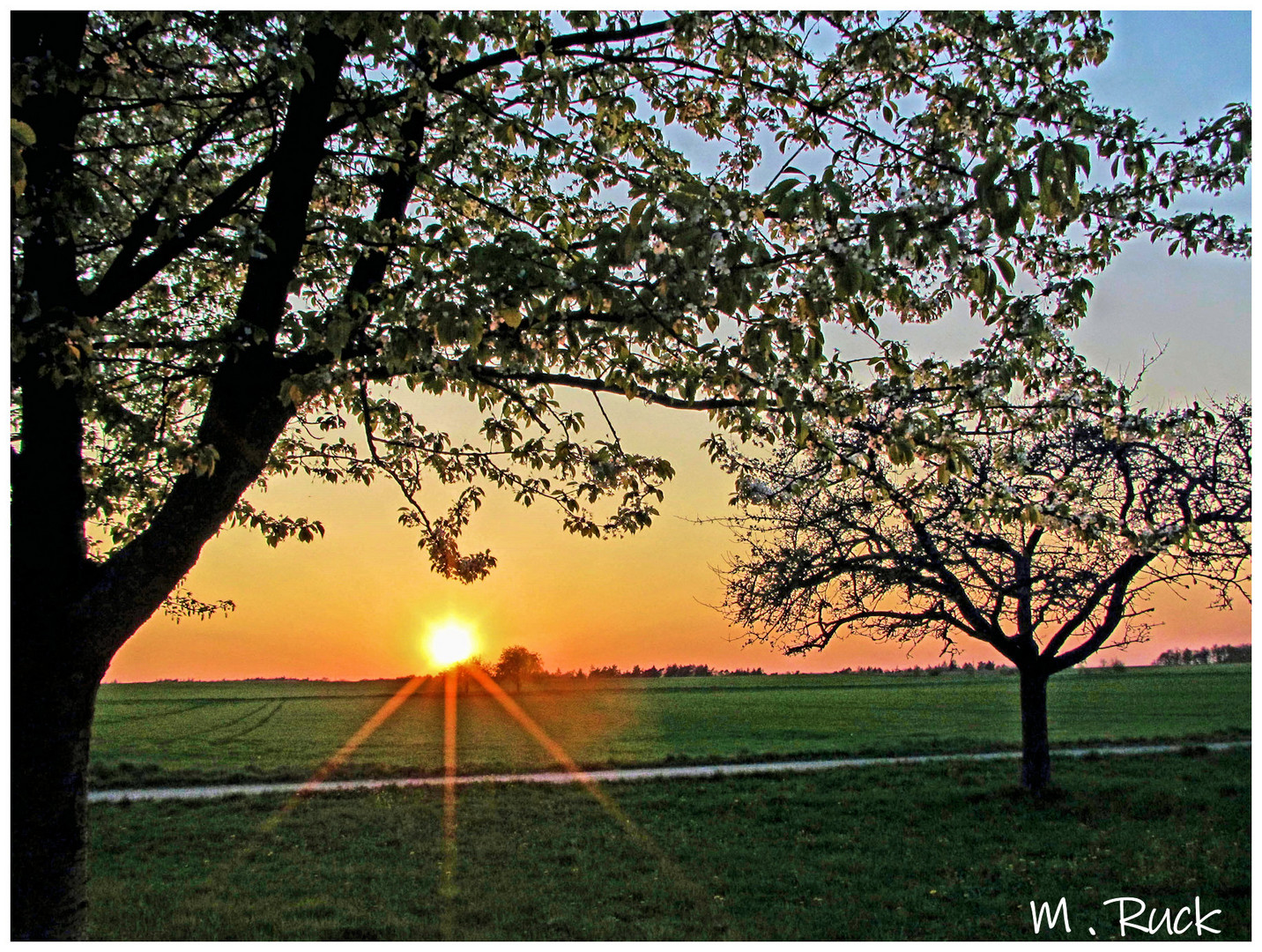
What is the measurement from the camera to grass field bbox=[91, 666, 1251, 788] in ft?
84.6

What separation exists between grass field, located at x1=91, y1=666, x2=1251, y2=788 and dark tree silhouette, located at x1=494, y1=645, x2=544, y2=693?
542 cm

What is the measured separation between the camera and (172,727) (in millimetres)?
43594

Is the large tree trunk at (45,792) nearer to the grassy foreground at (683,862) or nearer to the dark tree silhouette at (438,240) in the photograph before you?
the dark tree silhouette at (438,240)

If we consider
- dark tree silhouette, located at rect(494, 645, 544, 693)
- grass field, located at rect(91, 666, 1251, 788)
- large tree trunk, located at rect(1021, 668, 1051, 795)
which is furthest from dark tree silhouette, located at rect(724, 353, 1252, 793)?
dark tree silhouette, located at rect(494, 645, 544, 693)

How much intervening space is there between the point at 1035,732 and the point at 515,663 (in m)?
74.4

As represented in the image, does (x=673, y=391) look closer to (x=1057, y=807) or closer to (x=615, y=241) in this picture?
(x=615, y=241)

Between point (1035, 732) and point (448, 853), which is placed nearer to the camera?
point (448, 853)

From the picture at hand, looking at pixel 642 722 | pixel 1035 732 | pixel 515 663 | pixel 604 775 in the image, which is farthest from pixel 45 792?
pixel 515 663

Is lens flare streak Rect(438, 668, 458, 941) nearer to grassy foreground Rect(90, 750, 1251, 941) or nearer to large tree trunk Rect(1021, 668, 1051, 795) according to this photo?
grassy foreground Rect(90, 750, 1251, 941)

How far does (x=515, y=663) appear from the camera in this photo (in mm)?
86812

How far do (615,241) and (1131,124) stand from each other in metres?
4.55

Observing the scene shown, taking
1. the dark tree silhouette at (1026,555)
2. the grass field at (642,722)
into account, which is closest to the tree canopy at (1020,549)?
the dark tree silhouette at (1026,555)

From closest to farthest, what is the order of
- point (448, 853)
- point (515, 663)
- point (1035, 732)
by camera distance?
point (448, 853), point (1035, 732), point (515, 663)

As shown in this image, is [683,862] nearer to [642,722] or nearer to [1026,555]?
[1026,555]
